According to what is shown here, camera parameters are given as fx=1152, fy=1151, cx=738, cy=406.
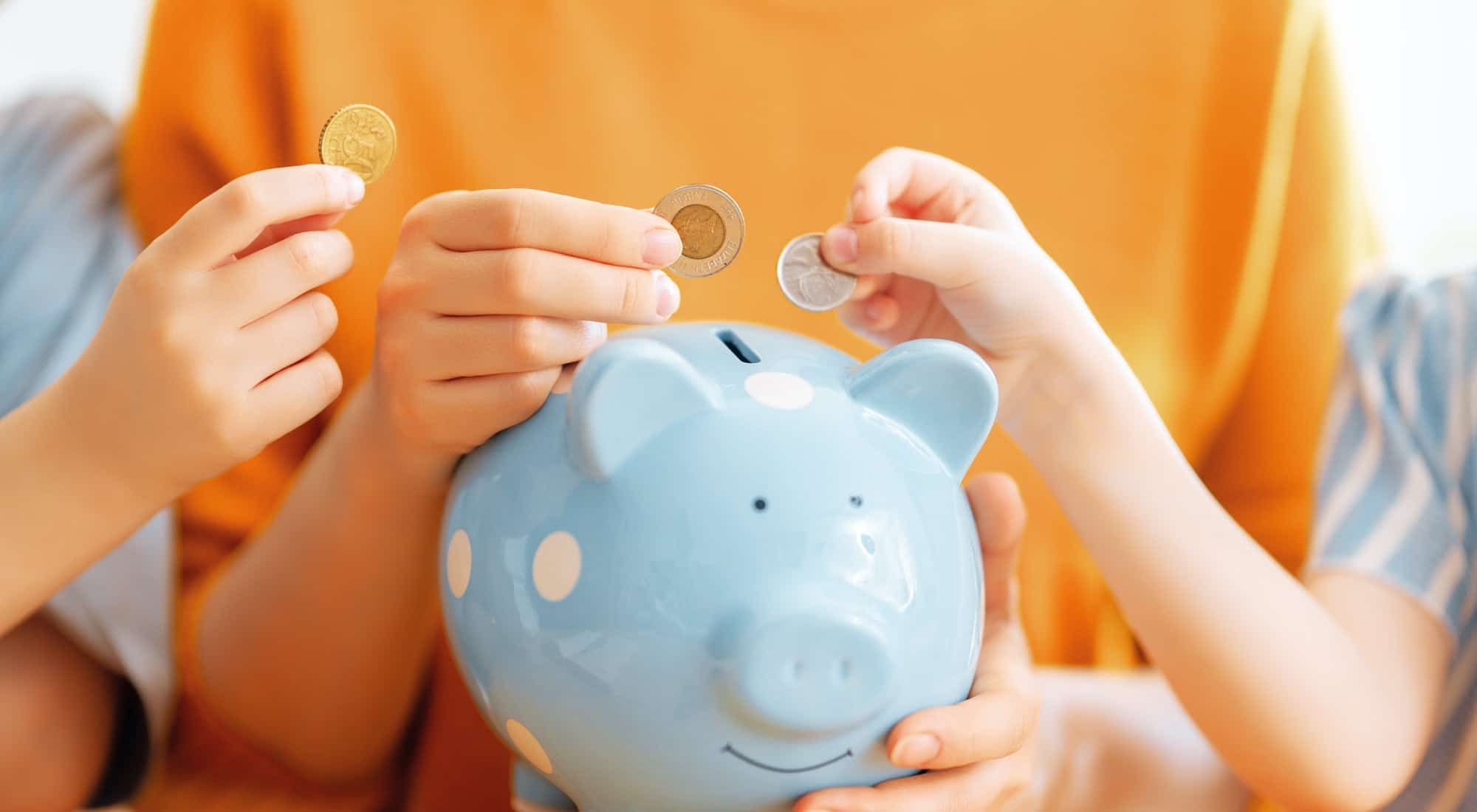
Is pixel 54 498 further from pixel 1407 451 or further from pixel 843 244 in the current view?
pixel 1407 451

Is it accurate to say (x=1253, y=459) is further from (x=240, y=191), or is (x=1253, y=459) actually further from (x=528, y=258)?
(x=240, y=191)

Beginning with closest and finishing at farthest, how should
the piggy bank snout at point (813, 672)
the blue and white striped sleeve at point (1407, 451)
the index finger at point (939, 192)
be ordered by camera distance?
the piggy bank snout at point (813, 672), the index finger at point (939, 192), the blue and white striped sleeve at point (1407, 451)

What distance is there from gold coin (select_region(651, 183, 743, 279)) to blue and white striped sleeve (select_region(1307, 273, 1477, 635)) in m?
0.54

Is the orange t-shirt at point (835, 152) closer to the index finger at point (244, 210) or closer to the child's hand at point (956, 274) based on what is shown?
the child's hand at point (956, 274)

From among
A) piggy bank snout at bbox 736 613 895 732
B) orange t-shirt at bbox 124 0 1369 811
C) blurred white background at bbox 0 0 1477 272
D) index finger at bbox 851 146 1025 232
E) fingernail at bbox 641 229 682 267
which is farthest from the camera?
blurred white background at bbox 0 0 1477 272

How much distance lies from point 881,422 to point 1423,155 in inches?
42.7

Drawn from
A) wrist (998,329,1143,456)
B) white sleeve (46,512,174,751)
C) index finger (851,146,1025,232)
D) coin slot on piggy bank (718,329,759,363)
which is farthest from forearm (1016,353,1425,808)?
white sleeve (46,512,174,751)

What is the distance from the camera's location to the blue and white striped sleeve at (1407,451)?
33.9 inches

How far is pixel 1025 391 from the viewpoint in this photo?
2.60 feet

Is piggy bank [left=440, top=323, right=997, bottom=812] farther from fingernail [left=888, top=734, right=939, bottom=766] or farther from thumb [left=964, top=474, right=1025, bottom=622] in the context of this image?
thumb [left=964, top=474, right=1025, bottom=622]

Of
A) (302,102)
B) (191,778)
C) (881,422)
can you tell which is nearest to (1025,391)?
(881,422)

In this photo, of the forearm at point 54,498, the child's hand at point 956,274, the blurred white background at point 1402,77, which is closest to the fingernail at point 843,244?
the child's hand at point 956,274

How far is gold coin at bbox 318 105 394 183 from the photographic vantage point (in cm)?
71

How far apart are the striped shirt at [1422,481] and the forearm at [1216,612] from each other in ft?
0.29
